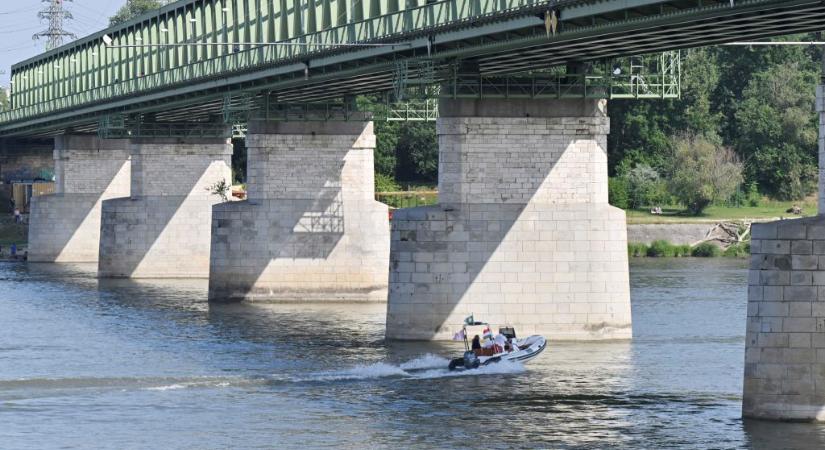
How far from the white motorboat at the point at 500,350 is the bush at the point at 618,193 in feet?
246

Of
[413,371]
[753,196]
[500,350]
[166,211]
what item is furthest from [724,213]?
[413,371]

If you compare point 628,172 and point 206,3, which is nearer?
point 206,3

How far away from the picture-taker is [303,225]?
87.3m

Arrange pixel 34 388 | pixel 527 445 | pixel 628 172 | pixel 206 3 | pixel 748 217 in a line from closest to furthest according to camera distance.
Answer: pixel 527 445 → pixel 34 388 → pixel 206 3 → pixel 748 217 → pixel 628 172

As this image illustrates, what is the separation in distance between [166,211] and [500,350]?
4977cm

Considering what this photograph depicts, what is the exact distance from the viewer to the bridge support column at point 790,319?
4569cm

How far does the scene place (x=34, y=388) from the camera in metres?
57.0

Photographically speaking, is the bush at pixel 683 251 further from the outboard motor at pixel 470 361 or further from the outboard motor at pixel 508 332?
the outboard motor at pixel 470 361

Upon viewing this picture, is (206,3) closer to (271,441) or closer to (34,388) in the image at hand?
(34,388)

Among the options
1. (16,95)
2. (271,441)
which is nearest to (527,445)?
(271,441)

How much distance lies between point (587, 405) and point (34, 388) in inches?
668

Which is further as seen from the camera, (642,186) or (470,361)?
(642,186)

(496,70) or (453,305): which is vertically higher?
(496,70)

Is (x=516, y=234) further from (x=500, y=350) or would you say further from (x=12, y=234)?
(x=12, y=234)
